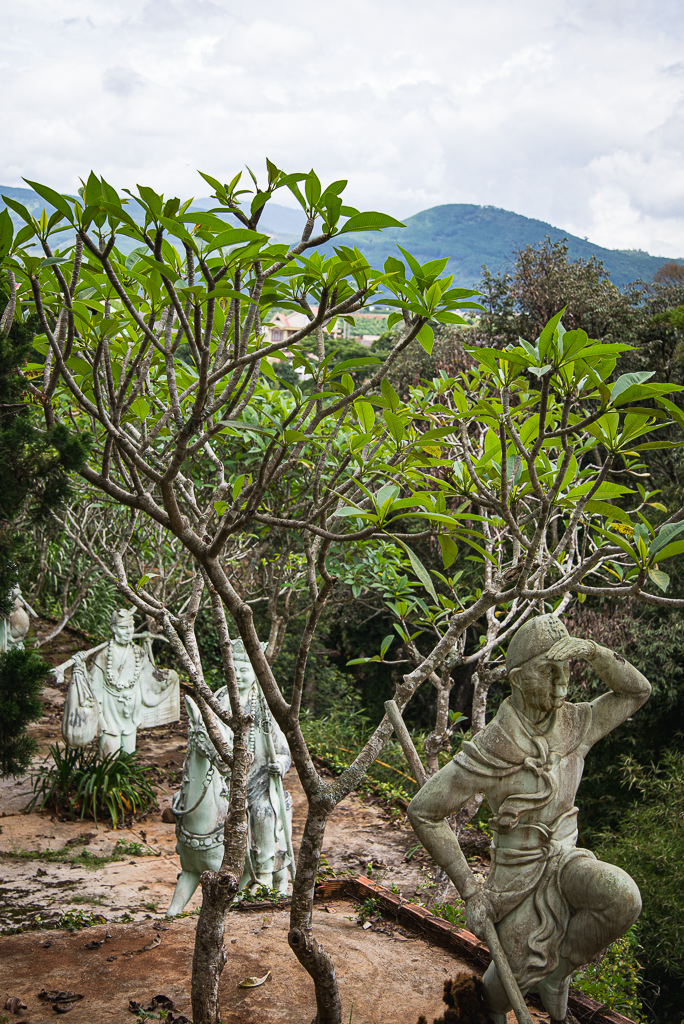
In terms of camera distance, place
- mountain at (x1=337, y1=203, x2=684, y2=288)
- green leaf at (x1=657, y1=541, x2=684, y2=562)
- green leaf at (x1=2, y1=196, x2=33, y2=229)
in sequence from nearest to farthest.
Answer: green leaf at (x1=2, y1=196, x2=33, y2=229) → green leaf at (x1=657, y1=541, x2=684, y2=562) → mountain at (x1=337, y1=203, x2=684, y2=288)

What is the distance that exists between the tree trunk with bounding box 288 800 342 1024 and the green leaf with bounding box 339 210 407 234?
1.85 metres

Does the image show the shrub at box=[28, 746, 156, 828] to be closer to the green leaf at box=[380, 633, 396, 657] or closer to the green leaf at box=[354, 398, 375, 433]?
the green leaf at box=[380, 633, 396, 657]

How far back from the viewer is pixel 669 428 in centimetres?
829

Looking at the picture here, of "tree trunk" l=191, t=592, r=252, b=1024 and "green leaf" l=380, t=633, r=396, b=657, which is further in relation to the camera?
"green leaf" l=380, t=633, r=396, b=657

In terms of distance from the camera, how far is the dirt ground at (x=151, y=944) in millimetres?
3014

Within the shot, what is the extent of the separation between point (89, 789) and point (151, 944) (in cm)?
365

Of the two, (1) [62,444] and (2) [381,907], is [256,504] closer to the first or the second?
(1) [62,444]

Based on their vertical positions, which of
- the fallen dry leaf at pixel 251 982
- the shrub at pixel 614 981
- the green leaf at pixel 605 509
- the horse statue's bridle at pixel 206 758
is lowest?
the shrub at pixel 614 981

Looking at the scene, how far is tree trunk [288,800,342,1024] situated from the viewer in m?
2.50

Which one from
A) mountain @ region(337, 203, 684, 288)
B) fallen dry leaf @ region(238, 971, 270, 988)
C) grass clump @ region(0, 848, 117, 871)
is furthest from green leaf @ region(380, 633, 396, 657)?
mountain @ region(337, 203, 684, 288)

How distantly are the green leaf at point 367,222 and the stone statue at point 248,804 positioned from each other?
10.9ft

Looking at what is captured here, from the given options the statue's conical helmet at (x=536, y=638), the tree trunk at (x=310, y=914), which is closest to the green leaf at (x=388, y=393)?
the statue's conical helmet at (x=536, y=638)

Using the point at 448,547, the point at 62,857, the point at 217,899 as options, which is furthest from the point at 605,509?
the point at 62,857

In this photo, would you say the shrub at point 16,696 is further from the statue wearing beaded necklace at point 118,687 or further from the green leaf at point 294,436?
the statue wearing beaded necklace at point 118,687
